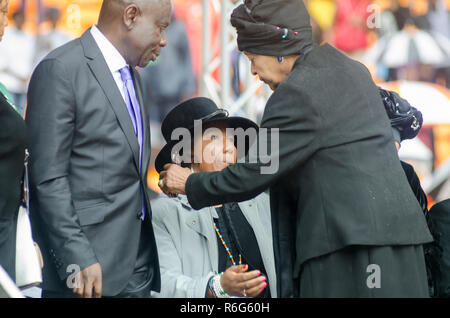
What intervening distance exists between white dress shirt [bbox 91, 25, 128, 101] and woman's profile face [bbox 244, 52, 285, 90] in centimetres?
58

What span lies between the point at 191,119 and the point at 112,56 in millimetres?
862

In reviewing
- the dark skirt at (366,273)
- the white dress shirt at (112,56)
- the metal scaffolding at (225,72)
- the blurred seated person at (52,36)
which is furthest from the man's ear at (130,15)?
the blurred seated person at (52,36)

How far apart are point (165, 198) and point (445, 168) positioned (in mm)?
5108

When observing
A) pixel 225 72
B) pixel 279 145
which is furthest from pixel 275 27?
pixel 225 72

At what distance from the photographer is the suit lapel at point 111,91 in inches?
124

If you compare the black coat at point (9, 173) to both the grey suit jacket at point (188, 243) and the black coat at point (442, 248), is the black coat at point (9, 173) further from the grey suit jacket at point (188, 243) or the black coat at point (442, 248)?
the black coat at point (442, 248)

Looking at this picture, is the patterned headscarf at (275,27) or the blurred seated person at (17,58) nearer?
the patterned headscarf at (275,27)

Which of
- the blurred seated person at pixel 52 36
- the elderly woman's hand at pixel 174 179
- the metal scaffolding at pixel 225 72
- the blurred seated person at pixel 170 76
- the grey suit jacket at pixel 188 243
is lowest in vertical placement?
the grey suit jacket at pixel 188 243

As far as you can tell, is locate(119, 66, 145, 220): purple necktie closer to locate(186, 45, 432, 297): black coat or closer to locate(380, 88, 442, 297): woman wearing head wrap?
locate(186, 45, 432, 297): black coat

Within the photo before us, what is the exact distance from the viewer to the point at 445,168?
823cm

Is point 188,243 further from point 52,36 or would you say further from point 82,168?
point 52,36
